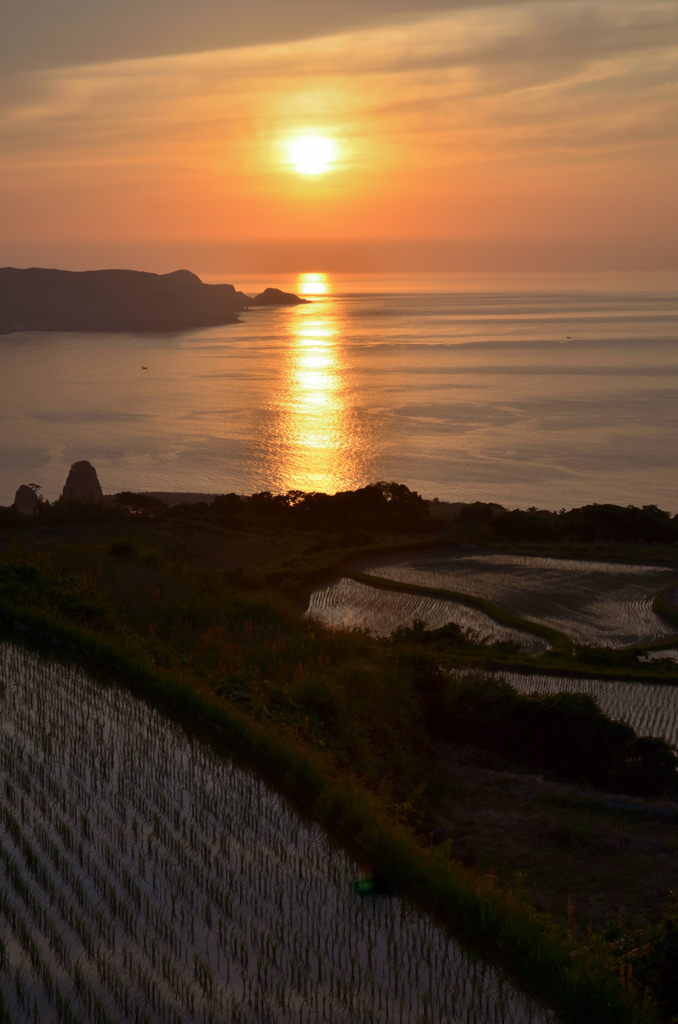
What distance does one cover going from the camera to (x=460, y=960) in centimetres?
534

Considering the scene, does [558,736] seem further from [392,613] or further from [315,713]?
[392,613]

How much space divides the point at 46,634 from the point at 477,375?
10152cm

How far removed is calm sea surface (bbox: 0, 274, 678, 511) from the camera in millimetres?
59500

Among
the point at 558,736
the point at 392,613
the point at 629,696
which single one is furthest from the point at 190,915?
the point at 392,613

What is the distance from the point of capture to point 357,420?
8056 cm

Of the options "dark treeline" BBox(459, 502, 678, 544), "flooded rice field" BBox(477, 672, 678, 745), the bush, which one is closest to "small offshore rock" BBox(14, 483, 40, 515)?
"dark treeline" BBox(459, 502, 678, 544)

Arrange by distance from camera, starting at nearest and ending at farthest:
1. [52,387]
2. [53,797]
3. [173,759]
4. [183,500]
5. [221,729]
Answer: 1. [53,797]
2. [173,759]
3. [221,729]
4. [183,500]
5. [52,387]

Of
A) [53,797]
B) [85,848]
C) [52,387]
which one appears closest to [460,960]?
[85,848]

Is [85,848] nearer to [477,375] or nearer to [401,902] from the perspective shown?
[401,902]

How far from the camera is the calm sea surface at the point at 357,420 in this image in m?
59.5

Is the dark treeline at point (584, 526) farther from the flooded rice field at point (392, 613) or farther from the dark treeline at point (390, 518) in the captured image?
the flooded rice field at point (392, 613)

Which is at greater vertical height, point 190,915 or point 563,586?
point 563,586

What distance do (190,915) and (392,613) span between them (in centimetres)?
1554

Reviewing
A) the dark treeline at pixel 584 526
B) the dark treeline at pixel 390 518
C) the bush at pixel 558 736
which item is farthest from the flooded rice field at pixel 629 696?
the dark treeline at pixel 584 526
